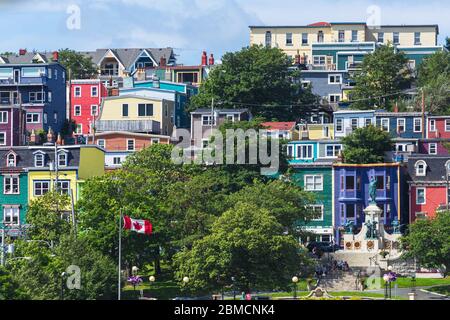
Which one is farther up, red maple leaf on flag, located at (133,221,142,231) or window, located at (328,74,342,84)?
window, located at (328,74,342,84)

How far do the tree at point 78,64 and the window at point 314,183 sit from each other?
43.7 metres

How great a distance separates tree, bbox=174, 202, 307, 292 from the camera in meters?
81.1

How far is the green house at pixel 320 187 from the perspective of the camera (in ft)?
351

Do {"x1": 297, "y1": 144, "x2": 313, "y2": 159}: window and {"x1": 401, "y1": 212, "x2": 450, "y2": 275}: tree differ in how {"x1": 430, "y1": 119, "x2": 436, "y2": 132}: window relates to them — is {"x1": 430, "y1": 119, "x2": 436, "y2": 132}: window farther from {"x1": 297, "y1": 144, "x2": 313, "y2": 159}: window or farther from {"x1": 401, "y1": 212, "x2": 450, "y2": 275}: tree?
{"x1": 401, "y1": 212, "x2": 450, "y2": 275}: tree

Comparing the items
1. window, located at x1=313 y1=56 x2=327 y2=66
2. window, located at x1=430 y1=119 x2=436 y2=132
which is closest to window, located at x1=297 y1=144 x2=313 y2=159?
window, located at x1=430 y1=119 x2=436 y2=132

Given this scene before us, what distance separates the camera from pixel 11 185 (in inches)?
4259

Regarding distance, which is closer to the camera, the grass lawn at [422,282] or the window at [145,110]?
the grass lawn at [422,282]

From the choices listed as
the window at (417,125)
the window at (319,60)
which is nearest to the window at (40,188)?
the window at (417,125)

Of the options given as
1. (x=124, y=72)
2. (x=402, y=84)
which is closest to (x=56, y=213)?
(x=402, y=84)

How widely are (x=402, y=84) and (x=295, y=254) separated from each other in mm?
55236

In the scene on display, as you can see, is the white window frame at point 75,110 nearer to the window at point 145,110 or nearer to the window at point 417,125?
the window at point 145,110

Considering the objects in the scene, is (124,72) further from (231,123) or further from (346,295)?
(346,295)

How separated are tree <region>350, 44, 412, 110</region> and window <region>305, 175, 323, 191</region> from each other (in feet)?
73.2

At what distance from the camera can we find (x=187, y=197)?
91.9m
